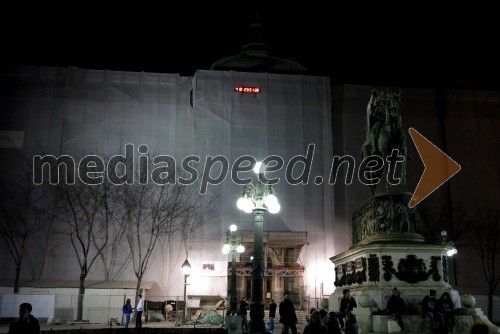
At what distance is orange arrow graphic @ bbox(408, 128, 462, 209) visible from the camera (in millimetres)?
39469

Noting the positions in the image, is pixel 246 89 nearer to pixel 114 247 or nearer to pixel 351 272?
pixel 114 247

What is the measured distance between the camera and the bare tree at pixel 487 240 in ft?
123

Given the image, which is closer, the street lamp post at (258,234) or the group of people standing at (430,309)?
the street lamp post at (258,234)

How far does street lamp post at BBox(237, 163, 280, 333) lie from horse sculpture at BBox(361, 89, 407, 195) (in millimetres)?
6440

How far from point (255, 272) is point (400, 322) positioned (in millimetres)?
4542

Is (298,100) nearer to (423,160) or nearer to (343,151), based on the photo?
(343,151)

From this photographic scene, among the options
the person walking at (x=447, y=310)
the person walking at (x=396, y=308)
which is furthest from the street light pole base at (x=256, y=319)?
the person walking at (x=447, y=310)

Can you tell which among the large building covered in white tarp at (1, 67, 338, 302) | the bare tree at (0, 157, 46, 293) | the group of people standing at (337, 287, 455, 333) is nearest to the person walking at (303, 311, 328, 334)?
the group of people standing at (337, 287, 455, 333)

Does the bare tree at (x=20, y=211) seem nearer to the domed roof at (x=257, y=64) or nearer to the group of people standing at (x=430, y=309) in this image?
the domed roof at (x=257, y=64)

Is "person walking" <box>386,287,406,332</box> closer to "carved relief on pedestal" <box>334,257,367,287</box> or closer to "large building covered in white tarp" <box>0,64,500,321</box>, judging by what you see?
"carved relief on pedestal" <box>334,257,367,287</box>

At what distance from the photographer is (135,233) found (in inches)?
1428

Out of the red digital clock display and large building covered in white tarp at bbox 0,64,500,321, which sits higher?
the red digital clock display

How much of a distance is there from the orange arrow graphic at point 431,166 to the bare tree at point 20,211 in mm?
28836

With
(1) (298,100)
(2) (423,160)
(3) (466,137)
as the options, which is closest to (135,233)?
(1) (298,100)
